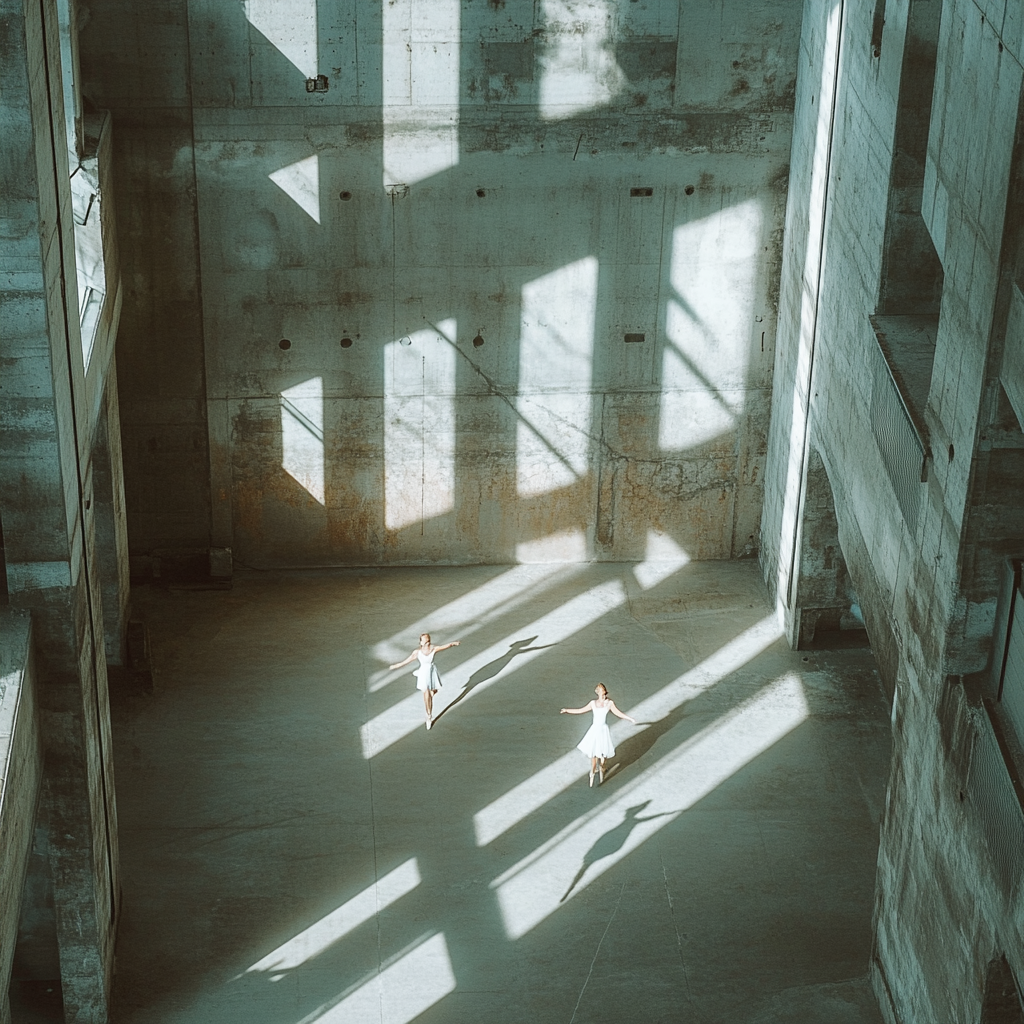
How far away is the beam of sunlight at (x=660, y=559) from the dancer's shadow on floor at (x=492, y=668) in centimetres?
263

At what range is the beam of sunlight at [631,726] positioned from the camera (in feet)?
58.4

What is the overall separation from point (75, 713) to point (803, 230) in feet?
38.0

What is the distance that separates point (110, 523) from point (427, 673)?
4.72 metres

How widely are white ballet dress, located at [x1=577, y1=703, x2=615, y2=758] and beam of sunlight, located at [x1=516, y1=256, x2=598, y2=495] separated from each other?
5.62m

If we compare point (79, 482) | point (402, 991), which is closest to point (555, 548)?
point (402, 991)

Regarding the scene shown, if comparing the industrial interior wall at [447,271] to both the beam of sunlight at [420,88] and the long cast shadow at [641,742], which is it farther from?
the long cast shadow at [641,742]

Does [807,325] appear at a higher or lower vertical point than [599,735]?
higher

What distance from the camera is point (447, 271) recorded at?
2145 cm

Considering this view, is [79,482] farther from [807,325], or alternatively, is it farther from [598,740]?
[807,325]

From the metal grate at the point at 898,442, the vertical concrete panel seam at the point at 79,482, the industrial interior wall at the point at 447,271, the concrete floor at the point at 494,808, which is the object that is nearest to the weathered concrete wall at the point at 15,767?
the vertical concrete panel seam at the point at 79,482

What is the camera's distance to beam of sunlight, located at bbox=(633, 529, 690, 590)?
2334cm

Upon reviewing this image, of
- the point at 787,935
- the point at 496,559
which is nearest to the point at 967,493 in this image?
the point at 787,935

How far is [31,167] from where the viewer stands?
Answer: 11.8 metres

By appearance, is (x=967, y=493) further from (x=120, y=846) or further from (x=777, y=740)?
(x=120, y=846)
